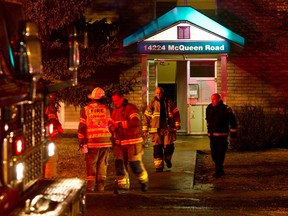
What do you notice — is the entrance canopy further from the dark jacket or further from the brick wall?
the dark jacket

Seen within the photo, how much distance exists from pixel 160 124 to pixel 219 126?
1189 millimetres

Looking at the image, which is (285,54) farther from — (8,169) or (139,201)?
(8,169)

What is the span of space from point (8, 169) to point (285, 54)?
1377 cm

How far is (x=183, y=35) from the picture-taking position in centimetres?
1453

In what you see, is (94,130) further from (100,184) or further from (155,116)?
(155,116)

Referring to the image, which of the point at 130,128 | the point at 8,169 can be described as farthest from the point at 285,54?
the point at 8,169

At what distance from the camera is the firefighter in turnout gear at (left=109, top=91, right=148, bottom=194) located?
9383mm

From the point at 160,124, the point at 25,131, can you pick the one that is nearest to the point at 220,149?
the point at 160,124

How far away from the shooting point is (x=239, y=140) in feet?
47.6

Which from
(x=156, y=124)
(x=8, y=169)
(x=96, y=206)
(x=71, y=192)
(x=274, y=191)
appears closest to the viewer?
(x=8, y=169)

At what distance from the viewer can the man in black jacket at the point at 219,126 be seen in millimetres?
10953

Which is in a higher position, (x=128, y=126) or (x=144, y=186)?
(x=128, y=126)

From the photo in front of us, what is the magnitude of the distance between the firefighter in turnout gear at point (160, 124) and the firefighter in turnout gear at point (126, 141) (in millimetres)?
1901

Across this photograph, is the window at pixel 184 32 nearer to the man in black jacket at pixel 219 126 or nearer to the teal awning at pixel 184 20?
the teal awning at pixel 184 20
